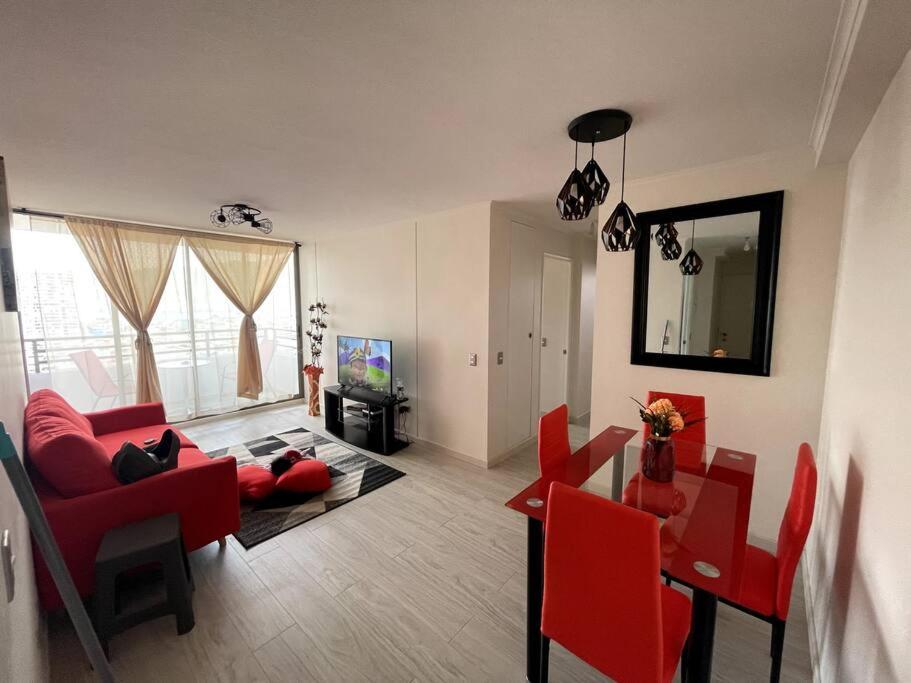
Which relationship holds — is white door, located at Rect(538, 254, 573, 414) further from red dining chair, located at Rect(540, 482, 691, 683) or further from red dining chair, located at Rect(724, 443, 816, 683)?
red dining chair, located at Rect(540, 482, 691, 683)

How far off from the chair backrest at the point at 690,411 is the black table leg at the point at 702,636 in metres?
1.32

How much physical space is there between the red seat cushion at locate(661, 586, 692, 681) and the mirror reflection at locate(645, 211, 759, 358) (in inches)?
65.8

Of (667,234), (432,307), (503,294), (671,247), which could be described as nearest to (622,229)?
(667,234)

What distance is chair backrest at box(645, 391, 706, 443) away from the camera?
240cm

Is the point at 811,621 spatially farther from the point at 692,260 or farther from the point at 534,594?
the point at 692,260

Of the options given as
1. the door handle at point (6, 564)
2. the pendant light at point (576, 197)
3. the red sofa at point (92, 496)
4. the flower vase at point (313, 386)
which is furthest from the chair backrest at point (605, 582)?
the flower vase at point (313, 386)

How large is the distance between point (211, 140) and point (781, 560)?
11.0 feet

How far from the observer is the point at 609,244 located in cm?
177

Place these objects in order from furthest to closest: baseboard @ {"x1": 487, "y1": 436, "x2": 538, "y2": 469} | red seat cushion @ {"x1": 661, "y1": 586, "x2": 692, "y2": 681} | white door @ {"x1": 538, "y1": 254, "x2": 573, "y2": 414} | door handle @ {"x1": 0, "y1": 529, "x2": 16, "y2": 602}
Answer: white door @ {"x1": 538, "y1": 254, "x2": 573, "y2": 414}
baseboard @ {"x1": 487, "y1": 436, "x2": 538, "y2": 469}
red seat cushion @ {"x1": 661, "y1": 586, "x2": 692, "y2": 681}
door handle @ {"x1": 0, "y1": 529, "x2": 16, "y2": 602}

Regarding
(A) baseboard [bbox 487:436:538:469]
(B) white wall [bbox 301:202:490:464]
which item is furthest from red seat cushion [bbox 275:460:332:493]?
(A) baseboard [bbox 487:436:538:469]

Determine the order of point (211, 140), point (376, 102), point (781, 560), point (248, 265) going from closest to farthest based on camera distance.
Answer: point (781, 560)
point (376, 102)
point (211, 140)
point (248, 265)

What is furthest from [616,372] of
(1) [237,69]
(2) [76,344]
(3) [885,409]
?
(2) [76,344]

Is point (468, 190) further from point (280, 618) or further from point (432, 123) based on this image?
point (280, 618)

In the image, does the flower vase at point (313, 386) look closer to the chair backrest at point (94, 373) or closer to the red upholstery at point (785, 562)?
the chair backrest at point (94, 373)
